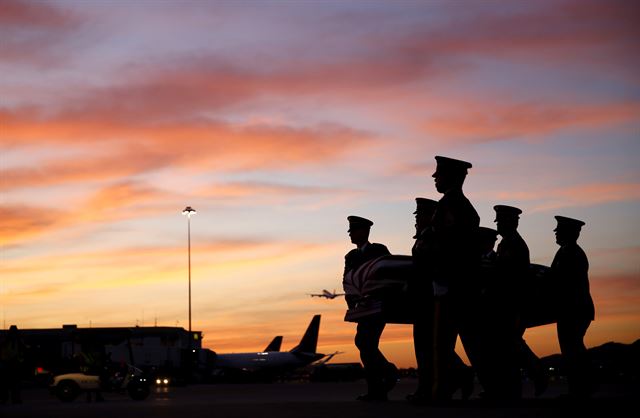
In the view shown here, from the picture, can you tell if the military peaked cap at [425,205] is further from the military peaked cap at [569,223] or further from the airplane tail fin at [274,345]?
the airplane tail fin at [274,345]

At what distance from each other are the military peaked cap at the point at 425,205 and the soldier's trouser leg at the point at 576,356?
219cm

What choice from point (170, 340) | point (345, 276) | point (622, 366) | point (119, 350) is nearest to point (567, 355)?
point (345, 276)

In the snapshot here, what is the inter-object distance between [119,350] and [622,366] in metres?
57.7

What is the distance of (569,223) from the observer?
41.4 feet

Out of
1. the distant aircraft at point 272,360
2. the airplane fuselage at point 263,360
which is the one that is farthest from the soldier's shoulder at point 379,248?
the airplane fuselage at point 263,360

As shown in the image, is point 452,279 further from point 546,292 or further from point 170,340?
point 170,340

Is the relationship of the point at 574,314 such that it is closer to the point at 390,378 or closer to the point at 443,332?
the point at 443,332

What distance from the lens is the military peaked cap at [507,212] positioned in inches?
514

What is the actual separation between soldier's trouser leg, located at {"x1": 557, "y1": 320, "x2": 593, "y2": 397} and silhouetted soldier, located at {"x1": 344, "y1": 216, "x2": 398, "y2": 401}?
236cm

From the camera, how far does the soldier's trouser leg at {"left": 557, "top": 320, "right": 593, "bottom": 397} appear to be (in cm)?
1215

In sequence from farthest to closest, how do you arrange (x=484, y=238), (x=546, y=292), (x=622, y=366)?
(x=622, y=366)
(x=484, y=238)
(x=546, y=292)

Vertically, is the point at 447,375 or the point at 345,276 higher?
the point at 345,276

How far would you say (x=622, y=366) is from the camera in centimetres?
3491

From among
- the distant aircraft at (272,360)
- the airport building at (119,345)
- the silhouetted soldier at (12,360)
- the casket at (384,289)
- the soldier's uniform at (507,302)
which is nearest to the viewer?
the soldier's uniform at (507,302)
